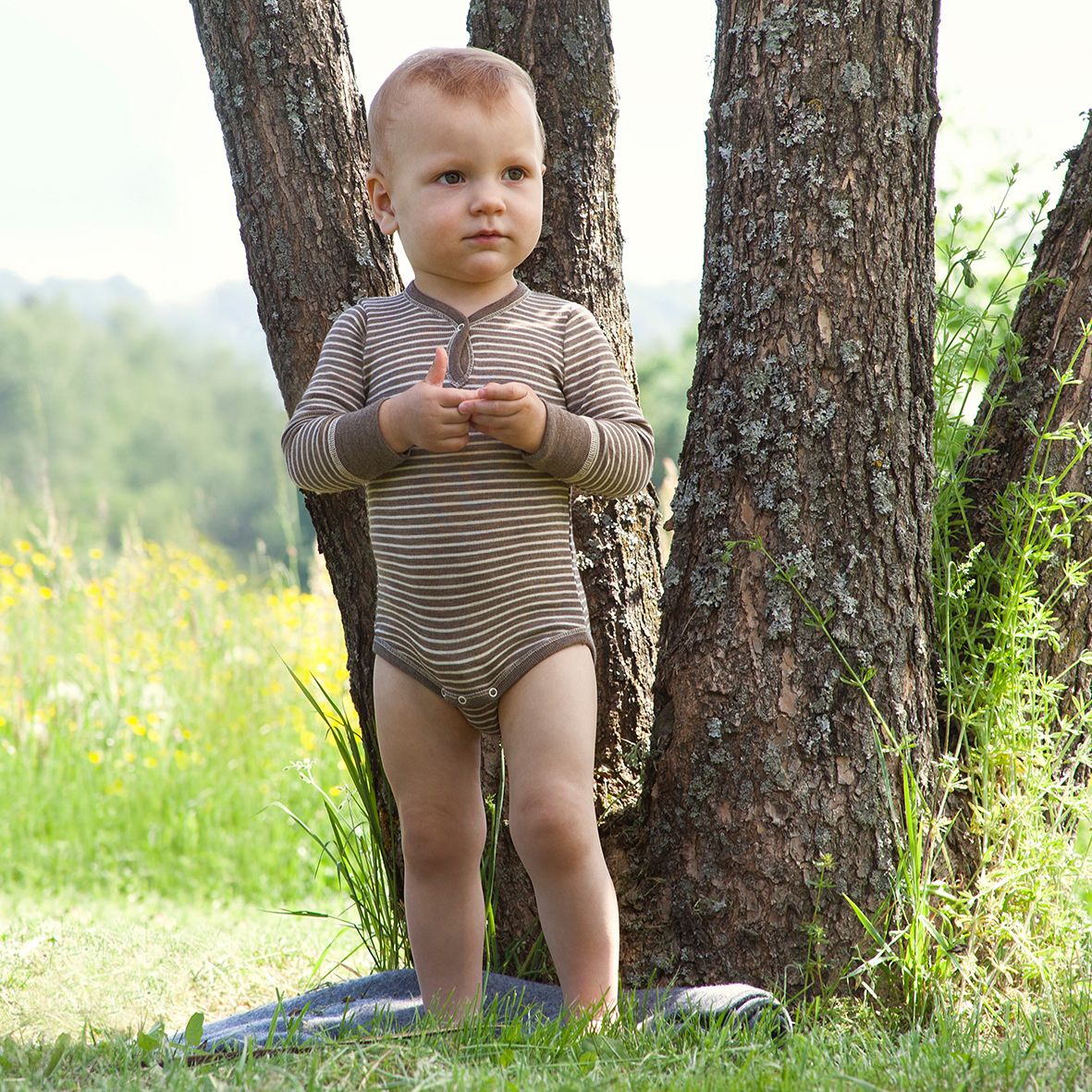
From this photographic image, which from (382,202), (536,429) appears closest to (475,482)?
(536,429)

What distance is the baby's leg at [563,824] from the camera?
1.99 metres

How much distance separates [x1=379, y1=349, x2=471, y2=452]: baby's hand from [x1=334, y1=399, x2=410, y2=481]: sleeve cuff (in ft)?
0.10

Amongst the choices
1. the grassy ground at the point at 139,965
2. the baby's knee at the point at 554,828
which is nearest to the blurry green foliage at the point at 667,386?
the grassy ground at the point at 139,965

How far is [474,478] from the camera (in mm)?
2037

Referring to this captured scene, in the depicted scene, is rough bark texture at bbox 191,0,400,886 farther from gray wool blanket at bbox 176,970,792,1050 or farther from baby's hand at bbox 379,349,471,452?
gray wool blanket at bbox 176,970,792,1050

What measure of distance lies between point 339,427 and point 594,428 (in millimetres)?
445

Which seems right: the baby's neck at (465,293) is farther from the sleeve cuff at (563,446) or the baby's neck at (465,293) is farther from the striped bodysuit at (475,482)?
the sleeve cuff at (563,446)

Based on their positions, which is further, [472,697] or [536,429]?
[472,697]

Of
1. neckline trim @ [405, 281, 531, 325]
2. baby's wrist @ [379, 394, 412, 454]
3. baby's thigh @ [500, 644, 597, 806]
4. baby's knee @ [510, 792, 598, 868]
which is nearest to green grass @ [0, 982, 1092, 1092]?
baby's knee @ [510, 792, 598, 868]

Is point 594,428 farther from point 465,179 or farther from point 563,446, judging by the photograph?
point 465,179

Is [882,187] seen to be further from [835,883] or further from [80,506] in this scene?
[80,506]

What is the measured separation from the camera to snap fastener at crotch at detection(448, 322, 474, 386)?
6.68ft

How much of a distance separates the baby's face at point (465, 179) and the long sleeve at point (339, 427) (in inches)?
8.9

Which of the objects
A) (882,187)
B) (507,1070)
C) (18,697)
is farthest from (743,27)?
(18,697)
